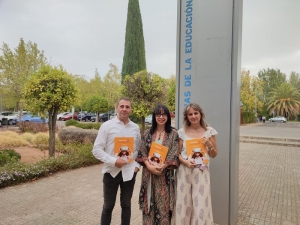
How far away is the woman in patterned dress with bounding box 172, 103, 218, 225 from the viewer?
2420 mm

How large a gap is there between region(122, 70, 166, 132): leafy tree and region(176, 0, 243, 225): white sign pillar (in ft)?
29.3

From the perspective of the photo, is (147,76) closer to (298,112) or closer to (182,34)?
(182,34)

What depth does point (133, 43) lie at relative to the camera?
65.2 feet

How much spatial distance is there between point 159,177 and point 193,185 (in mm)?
405

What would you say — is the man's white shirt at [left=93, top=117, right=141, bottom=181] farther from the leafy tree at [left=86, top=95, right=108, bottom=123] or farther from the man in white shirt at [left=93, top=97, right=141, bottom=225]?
the leafy tree at [left=86, top=95, right=108, bottom=123]

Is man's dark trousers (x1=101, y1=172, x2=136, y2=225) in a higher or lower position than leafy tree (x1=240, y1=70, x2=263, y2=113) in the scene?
lower

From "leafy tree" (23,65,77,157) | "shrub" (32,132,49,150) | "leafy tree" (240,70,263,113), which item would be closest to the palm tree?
"leafy tree" (240,70,263,113)

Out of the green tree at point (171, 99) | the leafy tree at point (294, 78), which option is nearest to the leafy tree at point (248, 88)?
the green tree at point (171, 99)

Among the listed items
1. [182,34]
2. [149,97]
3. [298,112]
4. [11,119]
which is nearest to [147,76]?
[149,97]

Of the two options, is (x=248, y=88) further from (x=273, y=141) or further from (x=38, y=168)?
(x=38, y=168)

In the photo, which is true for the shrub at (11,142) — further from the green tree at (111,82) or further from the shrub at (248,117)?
the shrub at (248,117)

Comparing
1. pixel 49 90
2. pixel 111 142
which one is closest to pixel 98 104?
pixel 49 90

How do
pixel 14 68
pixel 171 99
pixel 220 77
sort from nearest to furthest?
pixel 220 77 → pixel 171 99 → pixel 14 68

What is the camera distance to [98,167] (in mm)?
6855
